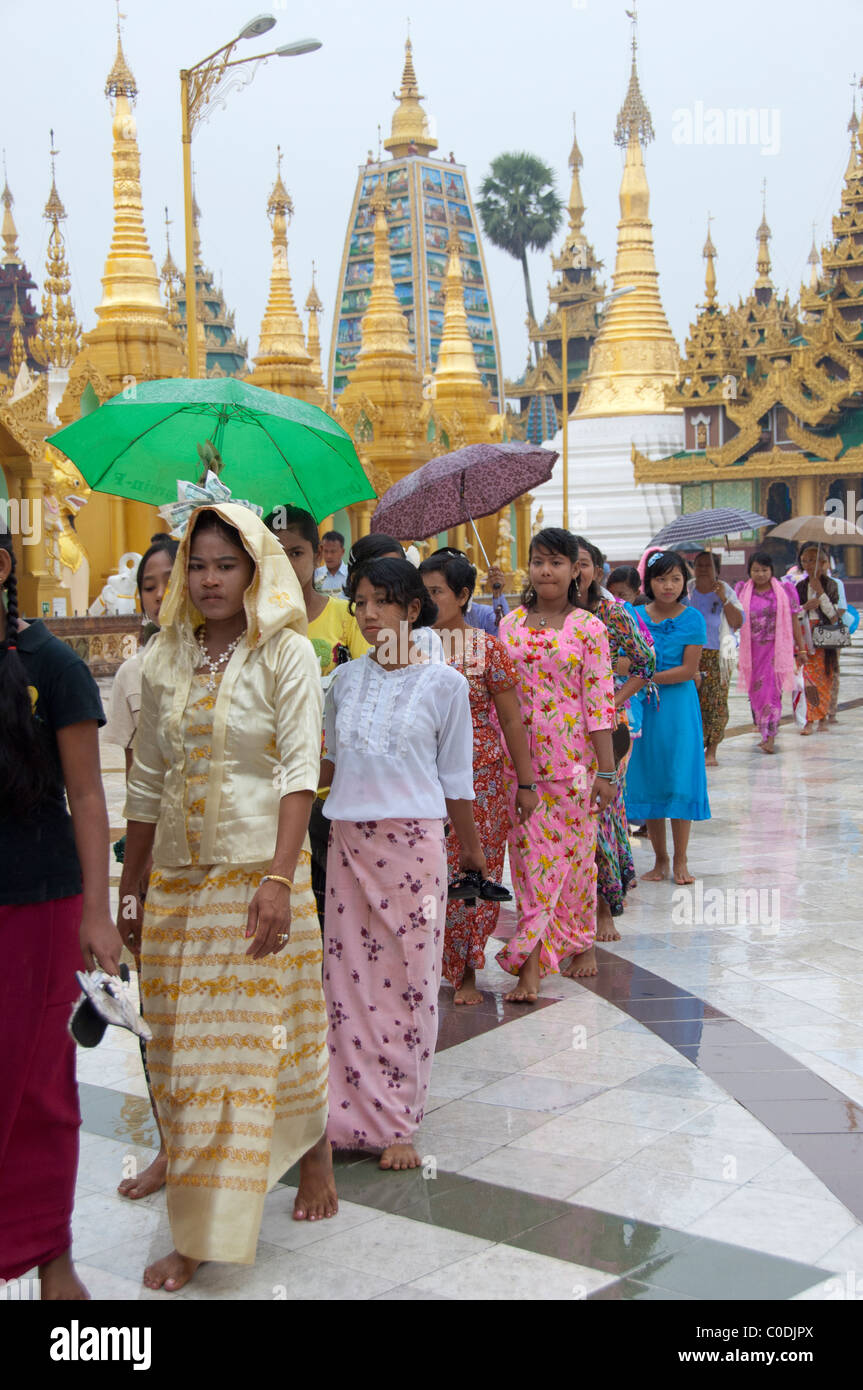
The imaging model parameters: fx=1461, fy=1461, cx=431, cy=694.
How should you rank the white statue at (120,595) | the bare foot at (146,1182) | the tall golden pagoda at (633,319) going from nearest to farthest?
the bare foot at (146,1182) < the white statue at (120,595) < the tall golden pagoda at (633,319)

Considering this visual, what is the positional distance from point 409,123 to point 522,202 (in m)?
10.8

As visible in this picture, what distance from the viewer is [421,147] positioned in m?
47.2

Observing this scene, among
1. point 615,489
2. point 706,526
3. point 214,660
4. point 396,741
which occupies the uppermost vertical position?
point 615,489

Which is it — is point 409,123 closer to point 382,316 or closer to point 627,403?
point 627,403

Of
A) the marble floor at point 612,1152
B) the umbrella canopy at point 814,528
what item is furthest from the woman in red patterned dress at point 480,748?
the umbrella canopy at point 814,528

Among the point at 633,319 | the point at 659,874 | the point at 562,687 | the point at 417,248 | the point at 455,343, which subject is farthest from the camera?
the point at 417,248

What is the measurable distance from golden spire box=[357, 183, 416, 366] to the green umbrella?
24.5 m

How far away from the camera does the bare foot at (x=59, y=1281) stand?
3094mm

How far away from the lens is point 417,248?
150ft

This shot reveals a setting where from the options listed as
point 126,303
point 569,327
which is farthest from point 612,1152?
point 569,327

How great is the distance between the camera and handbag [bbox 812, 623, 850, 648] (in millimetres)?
14086

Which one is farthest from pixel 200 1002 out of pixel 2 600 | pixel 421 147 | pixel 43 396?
pixel 421 147

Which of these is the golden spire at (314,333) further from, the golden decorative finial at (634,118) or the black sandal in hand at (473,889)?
the black sandal in hand at (473,889)

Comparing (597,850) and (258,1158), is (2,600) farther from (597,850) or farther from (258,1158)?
(597,850)
